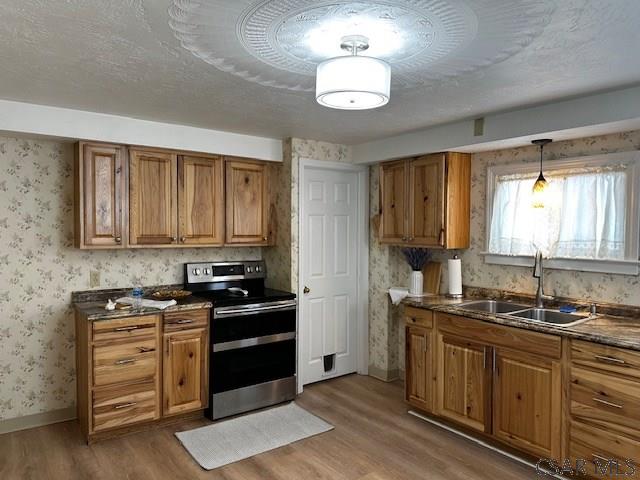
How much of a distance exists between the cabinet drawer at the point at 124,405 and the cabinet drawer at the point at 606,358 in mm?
2775

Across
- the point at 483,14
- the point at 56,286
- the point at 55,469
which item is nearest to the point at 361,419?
the point at 55,469

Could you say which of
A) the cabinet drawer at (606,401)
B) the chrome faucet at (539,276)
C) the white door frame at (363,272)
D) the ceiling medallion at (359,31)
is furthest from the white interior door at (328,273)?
the cabinet drawer at (606,401)

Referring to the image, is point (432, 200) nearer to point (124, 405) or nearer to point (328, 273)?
Answer: point (328, 273)

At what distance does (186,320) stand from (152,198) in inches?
38.7

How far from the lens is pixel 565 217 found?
10.8ft

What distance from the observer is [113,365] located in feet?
10.5

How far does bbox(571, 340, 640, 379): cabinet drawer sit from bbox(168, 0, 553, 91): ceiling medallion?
162 cm

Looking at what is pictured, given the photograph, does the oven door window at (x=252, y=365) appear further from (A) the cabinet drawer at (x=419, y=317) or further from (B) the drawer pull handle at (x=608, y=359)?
(B) the drawer pull handle at (x=608, y=359)

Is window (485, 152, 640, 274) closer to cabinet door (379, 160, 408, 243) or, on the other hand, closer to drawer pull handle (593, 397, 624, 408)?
cabinet door (379, 160, 408, 243)

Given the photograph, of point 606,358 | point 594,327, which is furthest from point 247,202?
point 606,358

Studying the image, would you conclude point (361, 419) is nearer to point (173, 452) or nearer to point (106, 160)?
point (173, 452)

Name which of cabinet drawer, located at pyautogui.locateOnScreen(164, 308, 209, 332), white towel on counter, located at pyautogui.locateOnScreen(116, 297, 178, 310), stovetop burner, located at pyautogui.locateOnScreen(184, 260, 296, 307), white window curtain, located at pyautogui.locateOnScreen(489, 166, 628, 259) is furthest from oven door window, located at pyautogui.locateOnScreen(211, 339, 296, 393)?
white window curtain, located at pyautogui.locateOnScreen(489, 166, 628, 259)

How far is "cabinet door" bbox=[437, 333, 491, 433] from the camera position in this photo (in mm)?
3133

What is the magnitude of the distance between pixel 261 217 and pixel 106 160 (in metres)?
1.37
